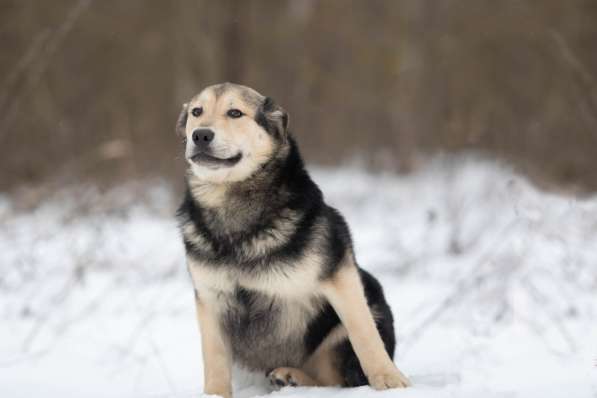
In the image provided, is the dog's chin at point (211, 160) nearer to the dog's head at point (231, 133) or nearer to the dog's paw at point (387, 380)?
the dog's head at point (231, 133)

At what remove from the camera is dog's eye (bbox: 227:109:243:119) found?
12.1 feet

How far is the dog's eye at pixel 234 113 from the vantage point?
3.69 metres

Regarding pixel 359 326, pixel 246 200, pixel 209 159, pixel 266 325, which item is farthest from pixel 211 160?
pixel 359 326

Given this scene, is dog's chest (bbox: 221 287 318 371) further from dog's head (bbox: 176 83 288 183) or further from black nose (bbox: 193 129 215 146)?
black nose (bbox: 193 129 215 146)

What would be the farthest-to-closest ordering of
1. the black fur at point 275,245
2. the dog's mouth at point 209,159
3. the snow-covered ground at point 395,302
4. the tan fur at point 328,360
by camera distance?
the snow-covered ground at point 395,302 < the tan fur at point 328,360 < the dog's mouth at point 209,159 < the black fur at point 275,245

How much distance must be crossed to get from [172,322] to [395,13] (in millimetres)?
16744

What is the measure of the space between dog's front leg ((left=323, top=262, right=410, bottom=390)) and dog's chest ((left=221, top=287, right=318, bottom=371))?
0.59ft

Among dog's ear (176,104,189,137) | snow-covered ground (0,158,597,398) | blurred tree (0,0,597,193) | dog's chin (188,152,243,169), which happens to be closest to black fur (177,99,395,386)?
dog's chin (188,152,243,169)

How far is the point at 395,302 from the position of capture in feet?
20.1

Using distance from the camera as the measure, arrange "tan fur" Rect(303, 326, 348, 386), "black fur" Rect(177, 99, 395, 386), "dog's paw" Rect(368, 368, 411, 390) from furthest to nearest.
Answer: "tan fur" Rect(303, 326, 348, 386), "black fur" Rect(177, 99, 395, 386), "dog's paw" Rect(368, 368, 411, 390)

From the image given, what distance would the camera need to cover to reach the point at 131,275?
6.92 meters

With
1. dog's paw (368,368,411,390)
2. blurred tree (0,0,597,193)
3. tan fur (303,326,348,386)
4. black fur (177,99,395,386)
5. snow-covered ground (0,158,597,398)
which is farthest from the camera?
blurred tree (0,0,597,193)

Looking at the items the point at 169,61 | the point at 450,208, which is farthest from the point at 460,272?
the point at 169,61

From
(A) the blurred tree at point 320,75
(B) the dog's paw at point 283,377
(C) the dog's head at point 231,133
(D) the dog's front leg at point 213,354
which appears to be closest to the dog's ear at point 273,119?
(C) the dog's head at point 231,133
